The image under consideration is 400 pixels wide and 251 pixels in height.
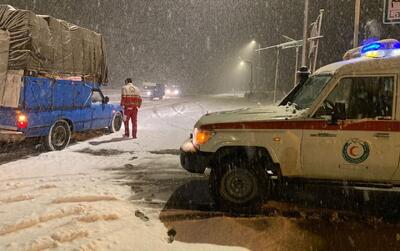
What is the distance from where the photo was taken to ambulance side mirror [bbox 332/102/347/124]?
5.11 m

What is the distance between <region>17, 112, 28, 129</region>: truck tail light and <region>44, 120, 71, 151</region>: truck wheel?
0.91 metres

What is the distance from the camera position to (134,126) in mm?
12414

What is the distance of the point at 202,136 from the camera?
596cm

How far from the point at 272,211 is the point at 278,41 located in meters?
53.7

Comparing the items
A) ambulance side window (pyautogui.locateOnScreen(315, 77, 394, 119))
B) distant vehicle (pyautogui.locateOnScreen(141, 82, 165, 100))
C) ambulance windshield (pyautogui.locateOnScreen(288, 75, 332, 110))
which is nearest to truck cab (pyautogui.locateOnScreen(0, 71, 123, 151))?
ambulance windshield (pyautogui.locateOnScreen(288, 75, 332, 110))

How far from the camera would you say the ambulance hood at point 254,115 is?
225 inches

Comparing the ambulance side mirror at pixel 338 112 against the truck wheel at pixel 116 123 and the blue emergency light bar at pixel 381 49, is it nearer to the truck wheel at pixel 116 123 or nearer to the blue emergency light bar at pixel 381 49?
the blue emergency light bar at pixel 381 49

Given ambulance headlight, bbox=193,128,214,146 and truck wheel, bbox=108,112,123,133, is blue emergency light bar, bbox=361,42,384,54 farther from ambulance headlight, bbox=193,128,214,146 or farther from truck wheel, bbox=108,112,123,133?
truck wheel, bbox=108,112,123,133

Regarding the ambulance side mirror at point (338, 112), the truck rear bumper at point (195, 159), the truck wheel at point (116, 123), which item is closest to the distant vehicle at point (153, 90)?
the truck wheel at point (116, 123)

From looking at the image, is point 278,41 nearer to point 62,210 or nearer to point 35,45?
point 35,45

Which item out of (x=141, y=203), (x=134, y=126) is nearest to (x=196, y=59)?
(x=134, y=126)

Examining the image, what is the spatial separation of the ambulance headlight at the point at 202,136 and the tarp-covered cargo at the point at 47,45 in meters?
5.73

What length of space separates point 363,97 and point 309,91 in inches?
37.0

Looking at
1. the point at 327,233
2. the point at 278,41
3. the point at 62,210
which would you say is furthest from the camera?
the point at 278,41
